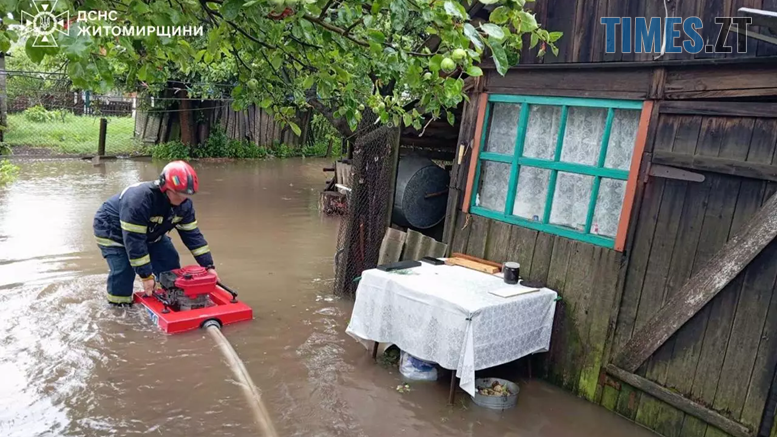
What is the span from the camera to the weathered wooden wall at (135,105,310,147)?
20.7m

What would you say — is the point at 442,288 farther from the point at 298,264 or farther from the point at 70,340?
the point at 298,264

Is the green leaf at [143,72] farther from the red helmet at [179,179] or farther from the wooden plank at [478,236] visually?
the wooden plank at [478,236]

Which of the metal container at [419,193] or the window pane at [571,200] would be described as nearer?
the window pane at [571,200]

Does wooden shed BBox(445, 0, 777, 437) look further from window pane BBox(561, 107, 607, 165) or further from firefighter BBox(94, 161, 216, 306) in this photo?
firefighter BBox(94, 161, 216, 306)

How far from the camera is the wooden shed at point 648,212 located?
13.8 feet

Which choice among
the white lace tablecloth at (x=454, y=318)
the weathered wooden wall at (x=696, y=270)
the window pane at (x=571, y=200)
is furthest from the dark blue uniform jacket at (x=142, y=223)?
the weathered wooden wall at (x=696, y=270)

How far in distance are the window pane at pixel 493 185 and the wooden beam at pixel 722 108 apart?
70.3 inches

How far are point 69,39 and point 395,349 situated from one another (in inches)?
187

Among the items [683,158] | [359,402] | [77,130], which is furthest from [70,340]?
[77,130]

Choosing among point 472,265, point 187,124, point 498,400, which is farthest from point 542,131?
point 187,124

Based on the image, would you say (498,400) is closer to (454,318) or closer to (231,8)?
(454,318)

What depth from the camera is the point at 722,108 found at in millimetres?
4328

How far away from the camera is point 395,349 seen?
6113 millimetres

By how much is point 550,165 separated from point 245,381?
11.5 ft
